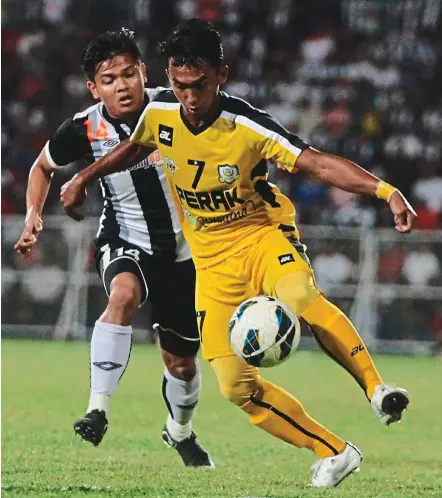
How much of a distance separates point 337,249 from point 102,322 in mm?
11377

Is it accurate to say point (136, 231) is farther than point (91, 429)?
Yes

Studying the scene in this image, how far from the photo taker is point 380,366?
51.5 ft

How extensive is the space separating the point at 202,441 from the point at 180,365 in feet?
3.90

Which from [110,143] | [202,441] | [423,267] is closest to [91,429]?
[110,143]

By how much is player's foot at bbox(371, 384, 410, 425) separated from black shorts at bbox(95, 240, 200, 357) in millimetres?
2135

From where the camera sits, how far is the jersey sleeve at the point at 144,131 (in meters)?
6.57

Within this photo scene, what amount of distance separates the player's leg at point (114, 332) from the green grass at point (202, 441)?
45cm

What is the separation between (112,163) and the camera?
678 cm

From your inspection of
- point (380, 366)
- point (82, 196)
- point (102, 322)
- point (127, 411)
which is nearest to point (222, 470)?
point (102, 322)

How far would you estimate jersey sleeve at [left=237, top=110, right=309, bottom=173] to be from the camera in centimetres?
605

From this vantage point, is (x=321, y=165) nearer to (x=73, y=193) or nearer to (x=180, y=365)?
(x=73, y=193)

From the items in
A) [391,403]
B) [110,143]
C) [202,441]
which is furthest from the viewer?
[202,441]

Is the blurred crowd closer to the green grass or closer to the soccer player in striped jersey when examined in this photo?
the green grass

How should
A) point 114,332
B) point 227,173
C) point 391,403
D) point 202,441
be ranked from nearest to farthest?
point 391,403
point 227,173
point 114,332
point 202,441
